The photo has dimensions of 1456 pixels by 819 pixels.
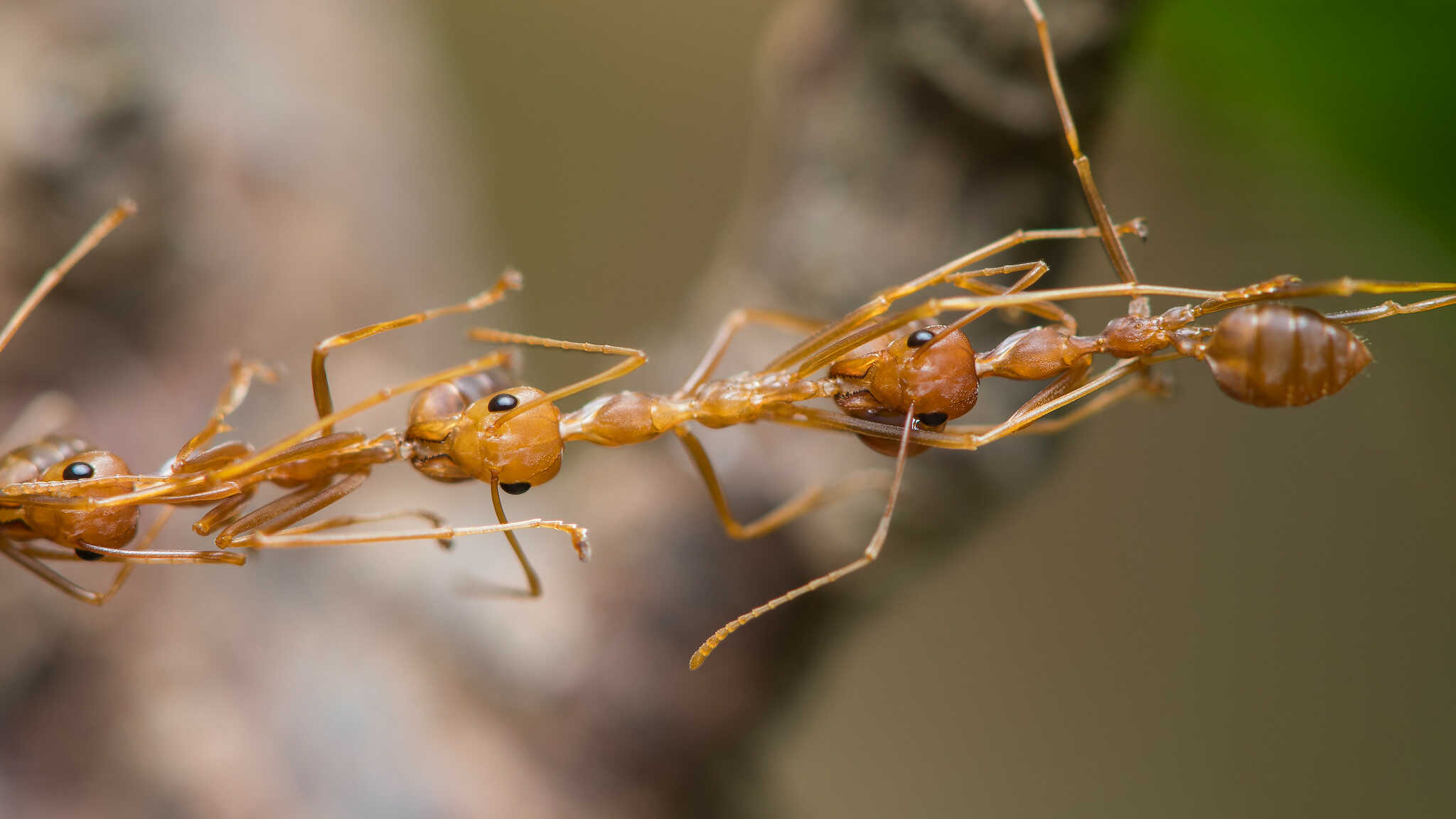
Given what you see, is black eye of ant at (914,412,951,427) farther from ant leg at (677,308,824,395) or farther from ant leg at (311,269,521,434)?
ant leg at (311,269,521,434)

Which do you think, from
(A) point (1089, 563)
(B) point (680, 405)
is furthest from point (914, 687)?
(B) point (680, 405)

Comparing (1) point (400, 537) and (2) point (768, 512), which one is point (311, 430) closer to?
(1) point (400, 537)

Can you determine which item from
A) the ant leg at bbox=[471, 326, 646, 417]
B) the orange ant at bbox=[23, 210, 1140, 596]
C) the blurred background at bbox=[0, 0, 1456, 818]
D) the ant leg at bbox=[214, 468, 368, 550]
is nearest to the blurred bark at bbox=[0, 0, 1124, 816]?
the blurred background at bbox=[0, 0, 1456, 818]

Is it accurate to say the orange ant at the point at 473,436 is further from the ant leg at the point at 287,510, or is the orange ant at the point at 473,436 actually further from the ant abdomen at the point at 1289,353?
the ant abdomen at the point at 1289,353

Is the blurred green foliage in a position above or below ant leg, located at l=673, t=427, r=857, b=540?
above

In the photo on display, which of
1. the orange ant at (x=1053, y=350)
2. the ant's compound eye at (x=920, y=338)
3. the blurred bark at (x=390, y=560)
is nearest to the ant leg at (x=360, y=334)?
the orange ant at (x=1053, y=350)

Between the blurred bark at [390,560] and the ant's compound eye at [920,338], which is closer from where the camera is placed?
the ant's compound eye at [920,338]
